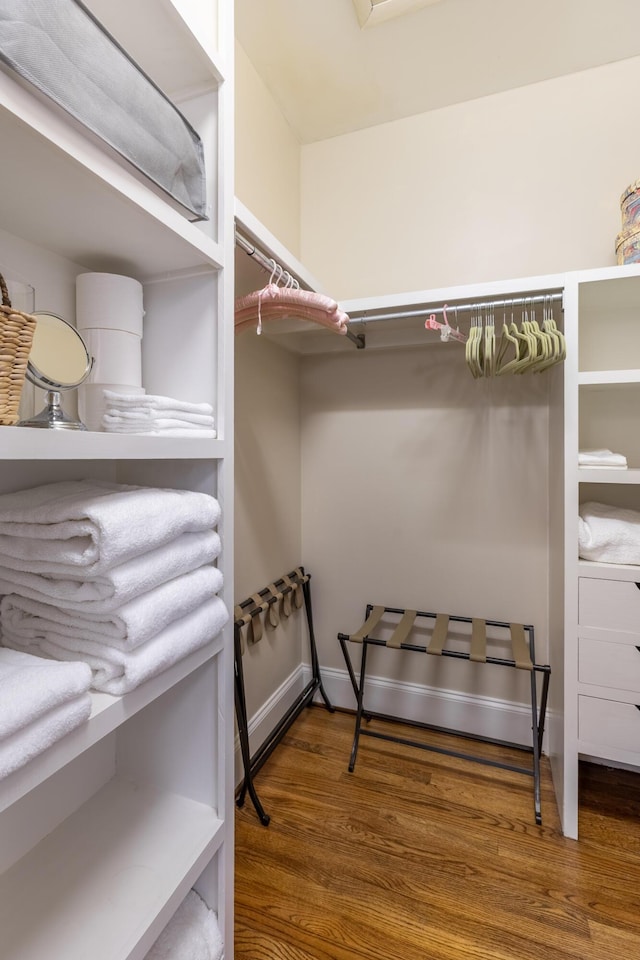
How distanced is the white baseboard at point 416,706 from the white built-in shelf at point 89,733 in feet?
3.91

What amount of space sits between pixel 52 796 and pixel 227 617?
48cm

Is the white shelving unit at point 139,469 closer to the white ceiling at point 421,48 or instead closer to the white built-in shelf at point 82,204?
the white built-in shelf at point 82,204

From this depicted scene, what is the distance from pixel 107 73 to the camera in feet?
2.14

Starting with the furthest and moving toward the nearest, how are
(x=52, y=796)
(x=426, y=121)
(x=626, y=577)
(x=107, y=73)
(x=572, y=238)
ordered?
(x=426, y=121)
(x=572, y=238)
(x=626, y=577)
(x=52, y=796)
(x=107, y=73)

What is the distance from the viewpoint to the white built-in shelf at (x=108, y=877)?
0.69 m

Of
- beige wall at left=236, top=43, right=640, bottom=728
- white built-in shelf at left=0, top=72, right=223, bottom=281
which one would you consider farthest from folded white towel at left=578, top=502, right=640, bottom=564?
white built-in shelf at left=0, top=72, right=223, bottom=281

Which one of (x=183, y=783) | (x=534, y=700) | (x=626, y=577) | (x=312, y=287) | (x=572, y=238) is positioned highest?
(x=572, y=238)

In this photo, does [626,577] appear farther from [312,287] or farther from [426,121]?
[426,121]

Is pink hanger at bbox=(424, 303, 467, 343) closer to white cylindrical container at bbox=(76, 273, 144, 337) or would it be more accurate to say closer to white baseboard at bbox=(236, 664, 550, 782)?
white cylindrical container at bbox=(76, 273, 144, 337)

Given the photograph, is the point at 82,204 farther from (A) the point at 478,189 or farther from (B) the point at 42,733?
(A) the point at 478,189

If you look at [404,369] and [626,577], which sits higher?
[404,369]

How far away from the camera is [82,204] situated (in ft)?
2.30

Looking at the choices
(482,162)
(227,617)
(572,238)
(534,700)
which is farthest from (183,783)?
(482,162)

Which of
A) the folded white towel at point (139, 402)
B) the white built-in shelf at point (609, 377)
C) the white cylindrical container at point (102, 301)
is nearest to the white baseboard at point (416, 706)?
the white built-in shelf at point (609, 377)
